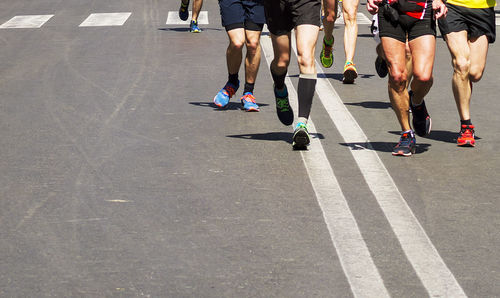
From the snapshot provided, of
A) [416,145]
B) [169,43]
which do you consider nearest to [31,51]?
[169,43]

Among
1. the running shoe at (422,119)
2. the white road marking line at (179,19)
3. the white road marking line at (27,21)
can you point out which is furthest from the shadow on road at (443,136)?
the white road marking line at (27,21)

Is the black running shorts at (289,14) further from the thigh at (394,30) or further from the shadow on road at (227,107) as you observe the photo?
the shadow on road at (227,107)

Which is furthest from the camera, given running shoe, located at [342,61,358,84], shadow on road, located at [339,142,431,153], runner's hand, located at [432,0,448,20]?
running shoe, located at [342,61,358,84]

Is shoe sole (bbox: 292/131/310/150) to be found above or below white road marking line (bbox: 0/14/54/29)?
above

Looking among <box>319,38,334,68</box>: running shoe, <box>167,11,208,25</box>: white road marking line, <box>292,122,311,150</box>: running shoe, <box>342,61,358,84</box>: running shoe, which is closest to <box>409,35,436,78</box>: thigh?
<box>292,122,311,150</box>: running shoe

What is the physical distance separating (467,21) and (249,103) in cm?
255

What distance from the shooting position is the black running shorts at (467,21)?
339 inches

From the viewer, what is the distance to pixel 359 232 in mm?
5734

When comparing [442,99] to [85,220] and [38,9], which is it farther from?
[38,9]

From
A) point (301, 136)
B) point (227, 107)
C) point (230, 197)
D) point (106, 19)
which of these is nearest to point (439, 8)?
point (301, 136)

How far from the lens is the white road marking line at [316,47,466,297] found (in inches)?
192

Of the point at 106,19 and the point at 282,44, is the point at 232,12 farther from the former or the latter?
the point at 106,19

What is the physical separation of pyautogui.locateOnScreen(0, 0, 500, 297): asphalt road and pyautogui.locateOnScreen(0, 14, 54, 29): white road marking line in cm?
901

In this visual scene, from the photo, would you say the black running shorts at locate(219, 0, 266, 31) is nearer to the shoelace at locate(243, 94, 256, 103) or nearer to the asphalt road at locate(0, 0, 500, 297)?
the shoelace at locate(243, 94, 256, 103)
